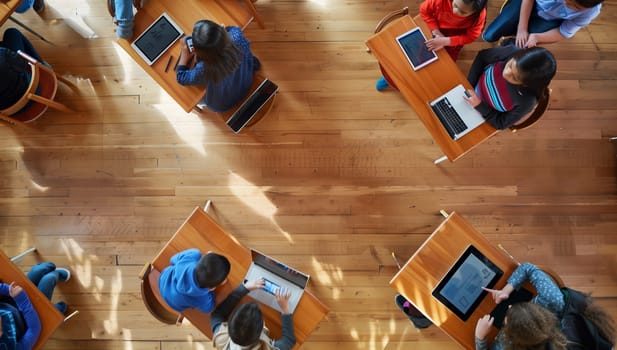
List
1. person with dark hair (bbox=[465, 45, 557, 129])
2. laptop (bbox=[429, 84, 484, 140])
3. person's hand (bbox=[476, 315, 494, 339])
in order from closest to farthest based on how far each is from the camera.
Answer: person with dark hair (bbox=[465, 45, 557, 129])
person's hand (bbox=[476, 315, 494, 339])
laptop (bbox=[429, 84, 484, 140])

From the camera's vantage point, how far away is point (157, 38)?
8.41ft

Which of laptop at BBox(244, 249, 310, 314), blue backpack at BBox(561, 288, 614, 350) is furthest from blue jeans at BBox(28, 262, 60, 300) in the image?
blue backpack at BBox(561, 288, 614, 350)

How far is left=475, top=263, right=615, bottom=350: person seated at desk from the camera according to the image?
6.68ft

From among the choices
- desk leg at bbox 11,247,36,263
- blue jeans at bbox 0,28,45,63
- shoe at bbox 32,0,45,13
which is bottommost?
desk leg at bbox 11,247,36,263

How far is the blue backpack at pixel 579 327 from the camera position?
214 cm

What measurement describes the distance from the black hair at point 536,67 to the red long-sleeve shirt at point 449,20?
20.1 inches

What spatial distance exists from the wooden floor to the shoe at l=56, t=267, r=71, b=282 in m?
0.08

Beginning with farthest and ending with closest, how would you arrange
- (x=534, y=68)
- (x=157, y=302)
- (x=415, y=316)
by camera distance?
(x=415, y=316) → (x=157, y=302) → (x=534, y=68)

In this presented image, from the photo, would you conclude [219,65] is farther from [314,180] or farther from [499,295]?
[499,295]

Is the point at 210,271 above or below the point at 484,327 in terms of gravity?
above

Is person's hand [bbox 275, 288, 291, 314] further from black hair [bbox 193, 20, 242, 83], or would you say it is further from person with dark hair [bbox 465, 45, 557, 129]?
person with dark hair [bbox 465, 45, 557, 129]

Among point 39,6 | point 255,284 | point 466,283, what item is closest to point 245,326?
point 255,284

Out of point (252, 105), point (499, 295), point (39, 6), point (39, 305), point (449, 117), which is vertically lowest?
point (499, 295)

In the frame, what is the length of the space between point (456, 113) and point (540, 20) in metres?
0.93
